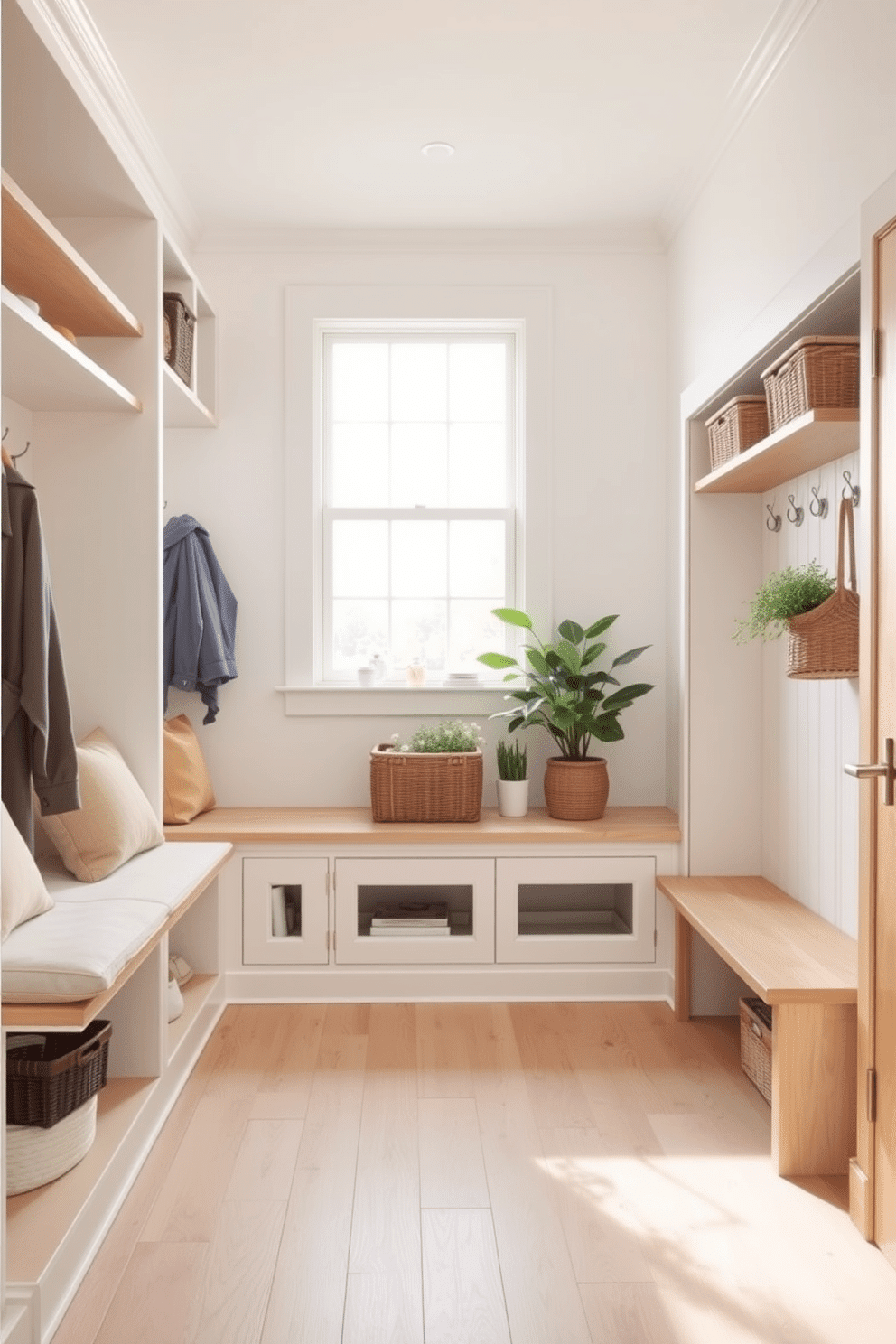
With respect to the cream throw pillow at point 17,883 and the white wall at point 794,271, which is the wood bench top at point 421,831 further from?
the cream throw pillow at point 17,883

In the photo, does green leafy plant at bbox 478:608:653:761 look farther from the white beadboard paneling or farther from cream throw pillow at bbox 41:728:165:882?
cream throw pillow at bbox 41:728:165:882

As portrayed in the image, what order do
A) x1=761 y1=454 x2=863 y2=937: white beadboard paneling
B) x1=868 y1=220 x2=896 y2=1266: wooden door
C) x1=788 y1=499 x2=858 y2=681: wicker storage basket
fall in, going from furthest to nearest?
x1=761 y1=454 x2=863 y2=937: white beadboard paneling, x1=788 y1=499 x2=858 y2=681: wicker storage basket, x1=868 y1=220 x2=896 y2=1266: wooden door

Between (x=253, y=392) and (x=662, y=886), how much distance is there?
246cm

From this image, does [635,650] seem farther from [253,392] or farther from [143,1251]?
[143,1251]

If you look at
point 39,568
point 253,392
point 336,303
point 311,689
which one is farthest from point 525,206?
point 39,568

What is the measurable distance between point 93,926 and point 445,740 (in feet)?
5.46

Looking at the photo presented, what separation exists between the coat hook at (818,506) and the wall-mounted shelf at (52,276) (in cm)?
201

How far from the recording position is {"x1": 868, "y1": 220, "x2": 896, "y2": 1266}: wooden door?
1893 mm

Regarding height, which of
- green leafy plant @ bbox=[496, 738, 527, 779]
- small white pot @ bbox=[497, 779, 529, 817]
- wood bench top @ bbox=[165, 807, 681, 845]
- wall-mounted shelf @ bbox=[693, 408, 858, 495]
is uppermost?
wall-mounted shelf @ bbox=[693, 408, 858, 495]

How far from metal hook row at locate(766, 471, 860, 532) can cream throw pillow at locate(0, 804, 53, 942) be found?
7.25ft

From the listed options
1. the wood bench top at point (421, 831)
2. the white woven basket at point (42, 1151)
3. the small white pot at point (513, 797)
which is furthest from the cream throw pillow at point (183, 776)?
the white woven basket at point (42, 1151)

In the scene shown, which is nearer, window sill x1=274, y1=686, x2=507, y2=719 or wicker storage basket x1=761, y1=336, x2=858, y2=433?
wicker storage basket x1=761, y1=336, x2=858, y2=433

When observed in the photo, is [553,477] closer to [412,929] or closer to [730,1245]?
[412,929]

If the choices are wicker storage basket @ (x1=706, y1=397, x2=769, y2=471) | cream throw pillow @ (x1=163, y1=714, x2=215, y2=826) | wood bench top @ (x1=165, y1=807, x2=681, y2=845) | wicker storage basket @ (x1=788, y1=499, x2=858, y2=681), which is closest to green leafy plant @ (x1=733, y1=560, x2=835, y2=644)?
wicker storage basket @ (x1=788, y1=499, x2=858, y2=681)
